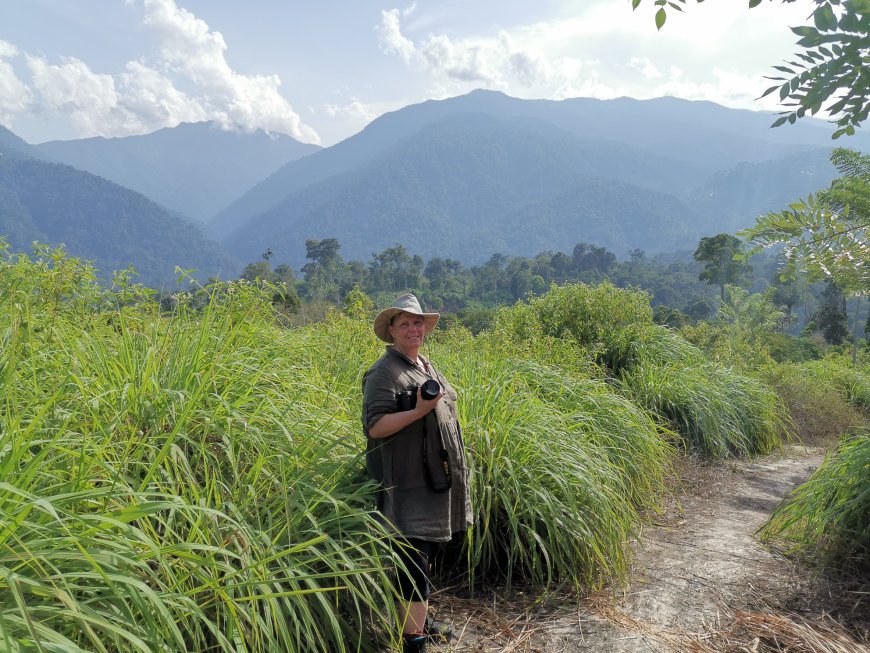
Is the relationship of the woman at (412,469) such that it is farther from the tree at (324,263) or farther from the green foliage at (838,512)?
the tree at (324,263)

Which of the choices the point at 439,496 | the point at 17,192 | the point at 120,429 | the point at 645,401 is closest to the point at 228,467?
the point at 120,429

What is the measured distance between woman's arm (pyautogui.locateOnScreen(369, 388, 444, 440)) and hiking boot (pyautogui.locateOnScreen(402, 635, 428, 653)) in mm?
871

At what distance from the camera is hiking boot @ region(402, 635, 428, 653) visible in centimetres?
269

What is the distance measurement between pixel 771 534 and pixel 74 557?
469 cm

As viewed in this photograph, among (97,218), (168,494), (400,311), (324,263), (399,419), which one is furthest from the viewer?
(97,218)

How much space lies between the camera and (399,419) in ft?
8.53

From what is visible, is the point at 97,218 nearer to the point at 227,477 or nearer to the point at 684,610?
the point at 227,477

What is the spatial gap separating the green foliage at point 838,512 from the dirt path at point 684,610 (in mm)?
209

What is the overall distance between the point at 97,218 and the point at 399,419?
687 ft

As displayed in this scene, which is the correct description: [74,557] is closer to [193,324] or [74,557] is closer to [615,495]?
[193,324]

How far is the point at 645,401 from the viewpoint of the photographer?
756cm

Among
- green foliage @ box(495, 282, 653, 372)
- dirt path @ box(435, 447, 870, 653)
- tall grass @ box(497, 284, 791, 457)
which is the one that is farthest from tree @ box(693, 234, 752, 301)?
dirt path @ box(435, 447, 870, 653)

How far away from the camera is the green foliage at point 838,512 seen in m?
3.79

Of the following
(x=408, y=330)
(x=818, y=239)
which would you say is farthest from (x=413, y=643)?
(x=818, y=239)
